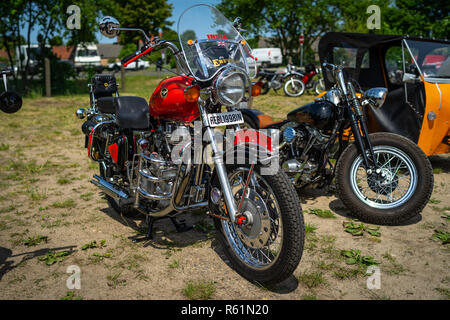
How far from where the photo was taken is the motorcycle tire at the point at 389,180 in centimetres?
348

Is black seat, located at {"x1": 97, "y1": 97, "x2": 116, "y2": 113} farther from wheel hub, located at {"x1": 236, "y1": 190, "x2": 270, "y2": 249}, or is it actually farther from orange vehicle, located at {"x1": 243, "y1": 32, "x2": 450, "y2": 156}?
orange vehicle, located at {"x1": 243, "y1": 32, "x2": 450, "y2": 156}

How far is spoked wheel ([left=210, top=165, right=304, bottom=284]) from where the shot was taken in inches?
91.7

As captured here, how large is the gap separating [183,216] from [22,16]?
44.0 ft

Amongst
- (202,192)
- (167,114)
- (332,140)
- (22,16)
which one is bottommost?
(202,192)

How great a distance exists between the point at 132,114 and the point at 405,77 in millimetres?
3594

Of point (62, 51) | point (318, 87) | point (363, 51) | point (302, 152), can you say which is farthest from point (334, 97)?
point (62, 51)

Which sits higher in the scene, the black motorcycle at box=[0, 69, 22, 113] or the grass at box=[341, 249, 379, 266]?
the black motorcycle at box=[0, 69, 22, 113]

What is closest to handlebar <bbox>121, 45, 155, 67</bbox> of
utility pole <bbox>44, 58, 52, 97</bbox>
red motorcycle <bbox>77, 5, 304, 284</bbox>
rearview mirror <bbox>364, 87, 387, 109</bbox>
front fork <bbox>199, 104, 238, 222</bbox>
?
red motorcycle <bbox>77, 5, 304, 284</bbox>

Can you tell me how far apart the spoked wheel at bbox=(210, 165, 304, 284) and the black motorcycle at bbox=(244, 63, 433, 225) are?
134 centimetres

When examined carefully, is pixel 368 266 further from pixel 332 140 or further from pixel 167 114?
pixel 167 114

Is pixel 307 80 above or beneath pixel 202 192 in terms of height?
above

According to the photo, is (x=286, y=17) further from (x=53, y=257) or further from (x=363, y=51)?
(x=53, y=257)
